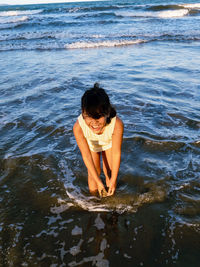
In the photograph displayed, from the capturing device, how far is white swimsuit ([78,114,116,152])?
2.61 metres

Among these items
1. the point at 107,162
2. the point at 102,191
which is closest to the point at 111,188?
the point at 102,191

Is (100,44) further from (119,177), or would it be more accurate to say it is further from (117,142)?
(117,142)

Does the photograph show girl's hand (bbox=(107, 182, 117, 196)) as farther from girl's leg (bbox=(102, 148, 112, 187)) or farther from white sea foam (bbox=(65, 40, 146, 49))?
white sea foam (bbox=(65, 40, 146, 49))

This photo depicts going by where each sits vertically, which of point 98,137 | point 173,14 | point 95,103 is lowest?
point 98,137

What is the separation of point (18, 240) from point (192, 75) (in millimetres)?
6607

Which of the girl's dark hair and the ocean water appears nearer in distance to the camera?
the girl's dark hair

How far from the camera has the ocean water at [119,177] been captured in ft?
7.67

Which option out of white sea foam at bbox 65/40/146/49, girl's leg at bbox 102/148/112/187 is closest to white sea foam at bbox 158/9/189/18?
white sea foam at bbox 65/40/146/49

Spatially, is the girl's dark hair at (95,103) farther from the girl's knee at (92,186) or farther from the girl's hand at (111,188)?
the girl's knee at (92,186)

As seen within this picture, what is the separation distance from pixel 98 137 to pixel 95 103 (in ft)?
2.35

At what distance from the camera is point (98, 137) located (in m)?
2.78

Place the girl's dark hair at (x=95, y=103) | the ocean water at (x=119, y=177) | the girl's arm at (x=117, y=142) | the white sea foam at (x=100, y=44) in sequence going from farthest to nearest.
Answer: the white sea foam at (x=100, y=44), the girl's arm at (x=117, y=142), the ocean water at (x=119, y=177), the girl's dark hair at (x=95, y=103)

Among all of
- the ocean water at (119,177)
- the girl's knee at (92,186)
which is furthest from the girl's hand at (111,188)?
the girl's knee at (92,186)

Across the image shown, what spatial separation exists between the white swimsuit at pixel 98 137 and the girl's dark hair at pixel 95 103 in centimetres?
35
